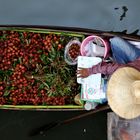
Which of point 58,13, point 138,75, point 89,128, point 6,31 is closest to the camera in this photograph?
point 138,75

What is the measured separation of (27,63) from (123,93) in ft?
3.52

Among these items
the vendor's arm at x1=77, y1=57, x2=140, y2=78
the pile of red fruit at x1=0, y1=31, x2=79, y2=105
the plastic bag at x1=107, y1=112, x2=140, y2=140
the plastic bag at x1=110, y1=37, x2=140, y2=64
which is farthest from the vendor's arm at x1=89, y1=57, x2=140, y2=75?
the plastic bag at x1=107, y1=112, x2=140, y2=140

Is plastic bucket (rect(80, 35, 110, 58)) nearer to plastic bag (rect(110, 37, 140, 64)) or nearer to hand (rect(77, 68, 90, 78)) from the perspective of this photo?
plastic bag (rect(110, 37, 140, 64))

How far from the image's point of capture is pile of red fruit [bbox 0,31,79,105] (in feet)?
15.4

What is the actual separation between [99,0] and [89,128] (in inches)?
62.6

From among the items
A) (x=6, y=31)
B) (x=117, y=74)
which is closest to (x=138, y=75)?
(x=117, y=74)

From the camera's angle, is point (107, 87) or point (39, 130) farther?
point (39, 130)

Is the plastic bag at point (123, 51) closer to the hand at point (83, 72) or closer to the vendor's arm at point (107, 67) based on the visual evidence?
the vendor's arm at point (107, 67)

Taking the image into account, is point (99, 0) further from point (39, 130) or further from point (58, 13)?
point (39, 130)

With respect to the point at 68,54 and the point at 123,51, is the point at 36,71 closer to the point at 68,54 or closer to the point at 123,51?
the point at 68,54

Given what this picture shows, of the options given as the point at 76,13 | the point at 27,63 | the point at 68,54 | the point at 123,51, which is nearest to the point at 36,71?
the point at 27,63

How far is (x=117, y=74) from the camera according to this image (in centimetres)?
407

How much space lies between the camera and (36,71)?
15.5ft

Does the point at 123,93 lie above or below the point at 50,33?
below
